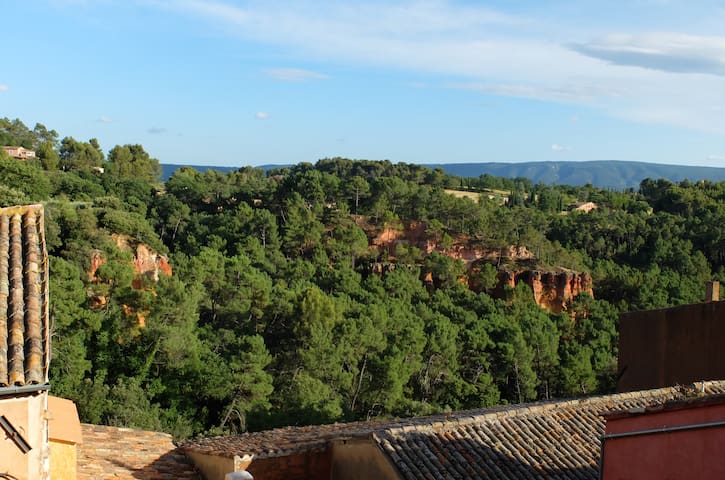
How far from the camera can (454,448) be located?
380 inches

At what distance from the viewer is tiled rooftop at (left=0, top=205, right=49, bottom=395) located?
5.93 metres

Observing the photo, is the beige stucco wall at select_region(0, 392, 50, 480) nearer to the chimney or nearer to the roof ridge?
the roof ridge

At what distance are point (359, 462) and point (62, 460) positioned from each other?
339 centimetres

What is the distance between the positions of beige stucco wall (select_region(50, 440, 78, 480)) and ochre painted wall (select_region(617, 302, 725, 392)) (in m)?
10.1

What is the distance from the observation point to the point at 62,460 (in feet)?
30.5

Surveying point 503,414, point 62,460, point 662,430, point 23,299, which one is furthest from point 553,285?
point 23,299

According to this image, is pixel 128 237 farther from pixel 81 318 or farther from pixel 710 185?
pixel 710 185

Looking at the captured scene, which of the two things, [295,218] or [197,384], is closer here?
[197,384]

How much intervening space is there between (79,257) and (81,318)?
7401 mm

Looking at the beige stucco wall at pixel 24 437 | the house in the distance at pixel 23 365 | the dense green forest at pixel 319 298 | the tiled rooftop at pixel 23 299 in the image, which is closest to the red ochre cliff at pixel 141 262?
the dense green forest at pixel 319 298

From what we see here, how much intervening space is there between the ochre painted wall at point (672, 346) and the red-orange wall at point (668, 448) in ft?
24.5

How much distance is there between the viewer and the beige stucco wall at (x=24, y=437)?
588 centimetres

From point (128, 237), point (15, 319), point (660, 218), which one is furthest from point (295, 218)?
point (15, 319)

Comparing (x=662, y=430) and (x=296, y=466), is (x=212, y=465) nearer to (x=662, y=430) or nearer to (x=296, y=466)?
(x=296, y=466)
